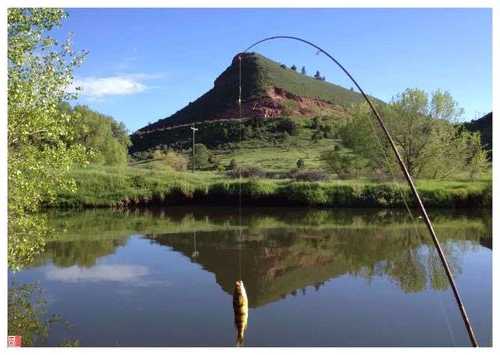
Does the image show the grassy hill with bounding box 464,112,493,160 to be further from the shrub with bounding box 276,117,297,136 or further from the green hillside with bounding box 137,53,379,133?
the green hillside with bounding box 137,53,379,133

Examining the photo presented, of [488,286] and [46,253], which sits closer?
[488,286]

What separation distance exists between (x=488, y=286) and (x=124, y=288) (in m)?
6.49

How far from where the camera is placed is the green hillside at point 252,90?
53.9 metres

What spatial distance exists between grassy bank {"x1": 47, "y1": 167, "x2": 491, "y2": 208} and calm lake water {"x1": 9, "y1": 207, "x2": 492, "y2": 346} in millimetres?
2290

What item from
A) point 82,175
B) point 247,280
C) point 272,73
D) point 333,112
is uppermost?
point 272,73

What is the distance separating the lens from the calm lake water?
6795 millimetres

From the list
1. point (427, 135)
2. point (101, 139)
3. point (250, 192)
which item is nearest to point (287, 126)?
point (101, 139)

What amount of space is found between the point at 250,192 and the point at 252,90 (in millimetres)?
33635

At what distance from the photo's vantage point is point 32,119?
5695 millimetres

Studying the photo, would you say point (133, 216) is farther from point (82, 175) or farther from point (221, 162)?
point (221, 162)

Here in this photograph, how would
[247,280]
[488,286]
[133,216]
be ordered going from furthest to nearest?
[133,216] → [247,280] → [488,286]
